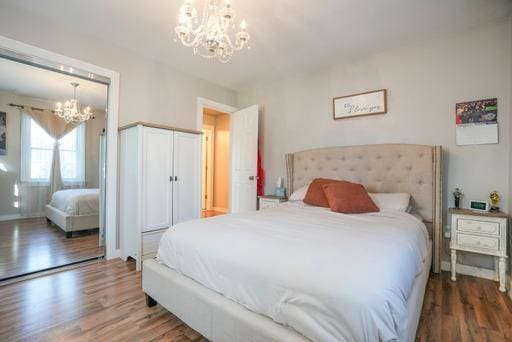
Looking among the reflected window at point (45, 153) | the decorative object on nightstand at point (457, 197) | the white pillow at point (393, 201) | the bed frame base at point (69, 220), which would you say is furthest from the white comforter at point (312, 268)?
the reflected window at point (45, 153)

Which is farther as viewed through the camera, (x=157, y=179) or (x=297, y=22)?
(x=157, y=179)

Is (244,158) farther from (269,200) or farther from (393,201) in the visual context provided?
(393,201)

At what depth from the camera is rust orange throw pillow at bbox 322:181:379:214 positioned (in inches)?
91.7

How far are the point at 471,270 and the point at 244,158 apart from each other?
3.11 m

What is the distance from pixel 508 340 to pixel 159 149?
3.22m

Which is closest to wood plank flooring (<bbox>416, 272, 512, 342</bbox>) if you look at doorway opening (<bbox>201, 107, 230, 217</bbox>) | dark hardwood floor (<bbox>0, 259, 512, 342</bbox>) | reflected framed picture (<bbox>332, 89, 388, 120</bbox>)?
dark hardwood floor (<bbox>0, 259, 512, 342</bbox>)

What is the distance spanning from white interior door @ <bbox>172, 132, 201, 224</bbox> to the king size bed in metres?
1.22

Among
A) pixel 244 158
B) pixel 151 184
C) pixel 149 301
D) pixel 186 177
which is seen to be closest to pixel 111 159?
pixel 151 184

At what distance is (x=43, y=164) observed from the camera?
2.70m

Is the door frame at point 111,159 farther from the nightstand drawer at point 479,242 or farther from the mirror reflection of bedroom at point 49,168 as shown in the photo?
the nightstand drawer at point 479,242

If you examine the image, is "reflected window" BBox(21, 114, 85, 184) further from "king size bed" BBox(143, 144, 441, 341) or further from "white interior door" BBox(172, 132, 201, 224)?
"king size bed" BBox(143, 144, 441, 341)

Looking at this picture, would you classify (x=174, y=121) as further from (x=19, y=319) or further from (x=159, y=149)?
(x=19, y=319)

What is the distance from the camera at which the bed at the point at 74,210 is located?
280 centimetres

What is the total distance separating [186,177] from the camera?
3121 millimetres
